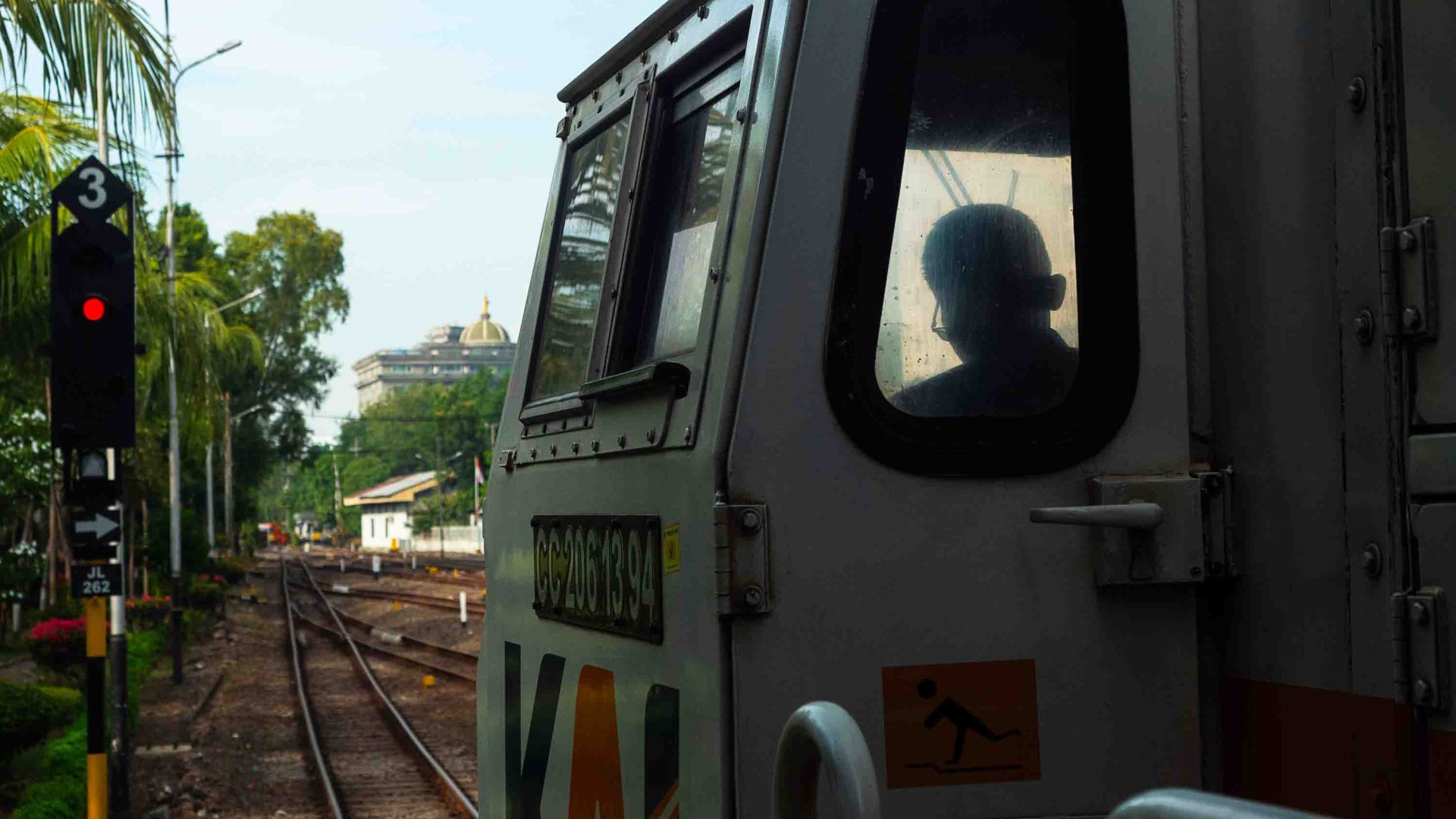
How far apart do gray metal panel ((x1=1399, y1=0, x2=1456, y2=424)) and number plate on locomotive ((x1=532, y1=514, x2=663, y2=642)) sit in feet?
3.81

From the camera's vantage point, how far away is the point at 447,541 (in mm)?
91812

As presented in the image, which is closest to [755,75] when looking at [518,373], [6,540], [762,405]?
[762,405]

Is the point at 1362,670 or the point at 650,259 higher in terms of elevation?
the point at 650,259

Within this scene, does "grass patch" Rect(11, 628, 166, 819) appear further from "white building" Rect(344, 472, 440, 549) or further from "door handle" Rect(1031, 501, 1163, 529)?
"white building" Rect(344, 472, 440, 549)

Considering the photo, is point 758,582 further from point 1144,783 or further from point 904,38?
point 904,38

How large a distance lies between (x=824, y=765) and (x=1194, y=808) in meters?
0.64

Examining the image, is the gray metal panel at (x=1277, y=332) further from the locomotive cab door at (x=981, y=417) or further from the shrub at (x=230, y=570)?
the shrub at (x=230, y=570)

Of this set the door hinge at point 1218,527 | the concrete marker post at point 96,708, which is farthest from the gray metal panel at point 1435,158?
the concrete marker post at point 96,708

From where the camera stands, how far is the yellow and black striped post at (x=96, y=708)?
9578mm

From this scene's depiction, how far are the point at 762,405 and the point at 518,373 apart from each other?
5.59ft

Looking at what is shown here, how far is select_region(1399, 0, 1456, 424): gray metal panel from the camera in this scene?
182 cm

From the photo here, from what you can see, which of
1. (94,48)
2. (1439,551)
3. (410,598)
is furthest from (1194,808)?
(410,598)

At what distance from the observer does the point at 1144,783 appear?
7.50 ft

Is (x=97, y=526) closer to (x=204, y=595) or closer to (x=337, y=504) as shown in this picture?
(x=204, y=595)
